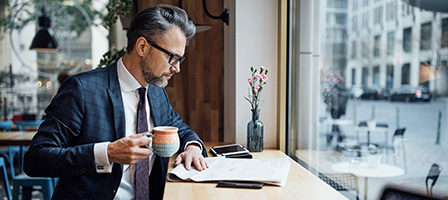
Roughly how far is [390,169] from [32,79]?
6.50 metres

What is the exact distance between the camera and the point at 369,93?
7031mm

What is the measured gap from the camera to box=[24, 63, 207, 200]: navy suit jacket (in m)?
1.37

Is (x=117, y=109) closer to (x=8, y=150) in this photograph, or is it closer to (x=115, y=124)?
(x=115, y=124)

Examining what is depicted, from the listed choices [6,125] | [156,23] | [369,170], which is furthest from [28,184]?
[369,170]

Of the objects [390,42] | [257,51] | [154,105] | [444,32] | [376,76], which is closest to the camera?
[444,32]

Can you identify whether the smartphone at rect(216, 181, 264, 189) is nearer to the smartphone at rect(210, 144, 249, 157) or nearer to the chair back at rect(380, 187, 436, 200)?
the smartphone at rect(210, 144, 249, 157)

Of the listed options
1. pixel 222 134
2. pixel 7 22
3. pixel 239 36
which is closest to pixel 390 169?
pixel 222 134

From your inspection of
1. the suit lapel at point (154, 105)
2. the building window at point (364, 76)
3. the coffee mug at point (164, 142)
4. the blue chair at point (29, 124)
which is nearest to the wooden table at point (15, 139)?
the blue chair at point (29, 124)

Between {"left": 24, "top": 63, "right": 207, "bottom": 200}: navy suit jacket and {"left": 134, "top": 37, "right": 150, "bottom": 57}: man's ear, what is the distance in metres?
0.17

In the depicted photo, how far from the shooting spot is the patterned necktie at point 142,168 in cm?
163

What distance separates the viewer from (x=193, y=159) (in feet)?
5.12

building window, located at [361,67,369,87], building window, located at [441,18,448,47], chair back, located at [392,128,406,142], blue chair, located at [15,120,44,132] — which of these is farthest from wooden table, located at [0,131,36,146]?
building window, located at [361,67,369,87]

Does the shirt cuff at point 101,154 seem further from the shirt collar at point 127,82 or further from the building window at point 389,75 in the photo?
the building window at point 389,75

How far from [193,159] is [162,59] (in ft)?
1.54
